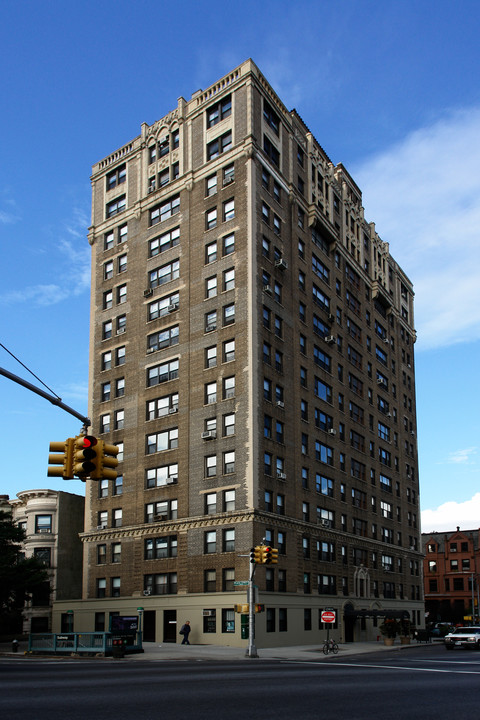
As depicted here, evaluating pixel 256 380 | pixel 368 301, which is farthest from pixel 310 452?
pixel 368 301

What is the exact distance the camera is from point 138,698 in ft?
50.8

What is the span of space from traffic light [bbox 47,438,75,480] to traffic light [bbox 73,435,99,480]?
142 millimetres

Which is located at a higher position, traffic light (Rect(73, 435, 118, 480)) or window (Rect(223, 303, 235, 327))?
window (Rect(223, 303, 235, 327))

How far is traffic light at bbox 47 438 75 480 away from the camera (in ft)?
57.3

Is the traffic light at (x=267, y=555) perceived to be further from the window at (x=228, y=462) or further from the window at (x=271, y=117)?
the window at (x=271, y=117)

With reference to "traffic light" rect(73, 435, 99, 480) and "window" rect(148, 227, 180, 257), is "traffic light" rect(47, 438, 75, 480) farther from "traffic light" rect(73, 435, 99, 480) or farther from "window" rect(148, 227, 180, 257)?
"window" rect(148, 227, 180, 257)

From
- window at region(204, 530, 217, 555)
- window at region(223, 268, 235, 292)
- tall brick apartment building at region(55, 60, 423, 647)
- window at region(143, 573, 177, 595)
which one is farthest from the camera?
window at region(223, 268, 235, 292)

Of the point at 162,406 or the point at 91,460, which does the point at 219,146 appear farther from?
the point at 91,460

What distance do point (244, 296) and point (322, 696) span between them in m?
39.7

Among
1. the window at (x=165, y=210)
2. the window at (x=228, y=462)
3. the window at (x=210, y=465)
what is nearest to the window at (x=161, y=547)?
the window at (x=210, y=465)

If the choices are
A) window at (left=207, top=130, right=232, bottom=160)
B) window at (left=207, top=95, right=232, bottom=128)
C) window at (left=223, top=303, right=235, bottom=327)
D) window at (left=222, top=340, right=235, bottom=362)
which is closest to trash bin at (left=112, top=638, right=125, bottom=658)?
window at (left=222, top=340, right=235, bottom=362)

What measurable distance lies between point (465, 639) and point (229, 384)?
22.9 m

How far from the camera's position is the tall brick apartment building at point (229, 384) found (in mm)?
51719

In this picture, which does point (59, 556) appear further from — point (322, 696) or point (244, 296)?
point (322, 696)
